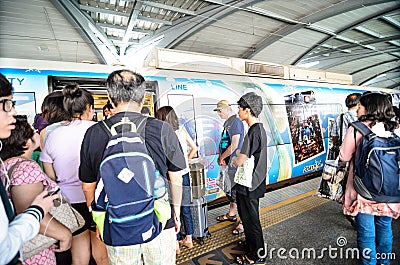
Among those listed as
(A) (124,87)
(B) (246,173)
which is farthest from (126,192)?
(B) (246,173)

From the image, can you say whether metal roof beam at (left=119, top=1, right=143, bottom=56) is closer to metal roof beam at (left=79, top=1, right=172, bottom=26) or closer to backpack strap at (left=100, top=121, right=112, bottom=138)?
metal roof beam at (left=79, top=1, right=172, bottom=26)

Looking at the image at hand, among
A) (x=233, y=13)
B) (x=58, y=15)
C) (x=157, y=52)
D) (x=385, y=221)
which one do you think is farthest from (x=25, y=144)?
(x=233, y=13)

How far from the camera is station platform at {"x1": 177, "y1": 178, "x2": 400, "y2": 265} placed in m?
2.31

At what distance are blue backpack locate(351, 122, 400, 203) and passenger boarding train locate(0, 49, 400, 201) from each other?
1.75 metres

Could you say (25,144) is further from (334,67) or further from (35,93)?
(334,67)

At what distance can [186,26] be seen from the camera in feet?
26.8

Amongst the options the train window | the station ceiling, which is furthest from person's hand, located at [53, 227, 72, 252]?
the station ceiling

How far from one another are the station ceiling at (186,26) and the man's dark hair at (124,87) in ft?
14.6

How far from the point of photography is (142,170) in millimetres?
1159

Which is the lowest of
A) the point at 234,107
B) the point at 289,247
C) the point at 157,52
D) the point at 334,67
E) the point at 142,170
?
the point at 289,247

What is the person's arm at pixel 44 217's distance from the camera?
3.56ft

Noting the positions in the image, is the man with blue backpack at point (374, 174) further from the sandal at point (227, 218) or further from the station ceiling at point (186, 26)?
the station ceiling at point (186, 26)

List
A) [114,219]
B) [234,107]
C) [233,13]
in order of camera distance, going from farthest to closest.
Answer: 1. [233,13]
2. [234,107]
3. [114,219]

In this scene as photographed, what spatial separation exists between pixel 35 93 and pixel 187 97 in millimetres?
1659
